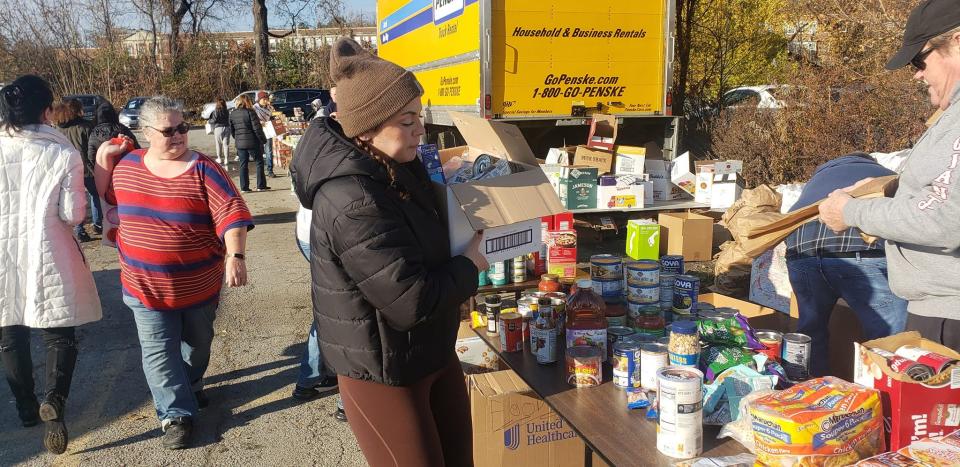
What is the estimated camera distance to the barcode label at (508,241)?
7.59 feet

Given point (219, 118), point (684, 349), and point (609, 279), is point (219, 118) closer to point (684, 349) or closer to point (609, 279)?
point (609, 279)

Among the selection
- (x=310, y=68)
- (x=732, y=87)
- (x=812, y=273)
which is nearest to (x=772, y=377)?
(x=812, y=273)

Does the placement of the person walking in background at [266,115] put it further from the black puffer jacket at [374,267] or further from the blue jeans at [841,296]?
the black puffer jacket at [374,267]

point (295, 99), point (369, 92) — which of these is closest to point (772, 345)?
point (369, 92)

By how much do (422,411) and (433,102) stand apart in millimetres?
8002

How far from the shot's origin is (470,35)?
7367mm

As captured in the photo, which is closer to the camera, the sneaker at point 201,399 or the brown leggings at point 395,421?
the brown leggings at point 395,421

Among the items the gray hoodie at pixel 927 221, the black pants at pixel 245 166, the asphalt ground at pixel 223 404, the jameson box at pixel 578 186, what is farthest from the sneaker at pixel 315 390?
the black pants at pixel 245 166

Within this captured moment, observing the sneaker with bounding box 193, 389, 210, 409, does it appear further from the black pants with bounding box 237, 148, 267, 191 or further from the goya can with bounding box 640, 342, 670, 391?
the black pants with bounding box 237, 148, 267, 191

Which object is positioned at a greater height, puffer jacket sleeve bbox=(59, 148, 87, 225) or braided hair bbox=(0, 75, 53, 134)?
braided hair bbox=(0, 75, 53, 134)

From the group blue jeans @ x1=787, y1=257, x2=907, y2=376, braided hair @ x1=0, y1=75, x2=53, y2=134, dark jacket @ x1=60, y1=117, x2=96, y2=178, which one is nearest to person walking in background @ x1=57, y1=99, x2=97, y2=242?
dark jacket @ x1=60, y1=117, x2=96, y2=178

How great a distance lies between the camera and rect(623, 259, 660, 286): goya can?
8.96 ft

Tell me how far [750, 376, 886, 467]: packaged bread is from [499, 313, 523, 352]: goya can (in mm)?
1171

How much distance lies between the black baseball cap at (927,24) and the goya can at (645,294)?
1.17 metres
